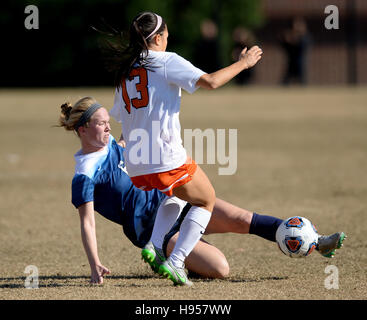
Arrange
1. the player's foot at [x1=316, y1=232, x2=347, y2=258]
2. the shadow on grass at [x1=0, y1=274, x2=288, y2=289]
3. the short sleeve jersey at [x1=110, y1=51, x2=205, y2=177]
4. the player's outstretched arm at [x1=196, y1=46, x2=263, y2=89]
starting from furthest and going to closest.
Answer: the player's foot at [x1=316, y1=232, x2=347, y2=258], the shadow on grass at [x1=0, y1=274, x2=288, y2=289], the short sleeve jersey at [x1=110, y1=51, x2=205, y2=177], the player's outstretched arm at [x1=196, y1=46, x2=263, y2=89]

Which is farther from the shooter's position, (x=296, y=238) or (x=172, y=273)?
(x=296, y=238)

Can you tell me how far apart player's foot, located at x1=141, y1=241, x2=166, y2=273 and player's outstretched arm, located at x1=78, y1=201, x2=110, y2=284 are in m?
0.28

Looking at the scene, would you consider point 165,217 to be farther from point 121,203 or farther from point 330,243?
point 330,243

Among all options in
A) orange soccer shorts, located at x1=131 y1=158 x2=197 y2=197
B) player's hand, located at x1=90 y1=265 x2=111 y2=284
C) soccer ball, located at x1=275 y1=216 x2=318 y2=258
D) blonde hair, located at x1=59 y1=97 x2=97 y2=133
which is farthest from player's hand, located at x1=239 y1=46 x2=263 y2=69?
player's hand, located at x1=90 y1=265 x2=111 y2=284

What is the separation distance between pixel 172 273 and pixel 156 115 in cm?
98

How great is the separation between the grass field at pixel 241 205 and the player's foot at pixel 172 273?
0.24 ft

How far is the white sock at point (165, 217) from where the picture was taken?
5000 millimetres

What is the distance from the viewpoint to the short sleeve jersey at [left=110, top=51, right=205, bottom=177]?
456 cm

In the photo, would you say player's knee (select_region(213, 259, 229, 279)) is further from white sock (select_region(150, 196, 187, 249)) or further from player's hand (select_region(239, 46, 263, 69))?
player's hand (select_region(239, 46, 263, 69))

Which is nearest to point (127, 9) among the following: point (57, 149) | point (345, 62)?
point (345, 62)

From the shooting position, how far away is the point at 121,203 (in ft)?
16.9

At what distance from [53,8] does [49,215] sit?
1292 inches

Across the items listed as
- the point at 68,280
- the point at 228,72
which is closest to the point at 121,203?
the point at 68,280
